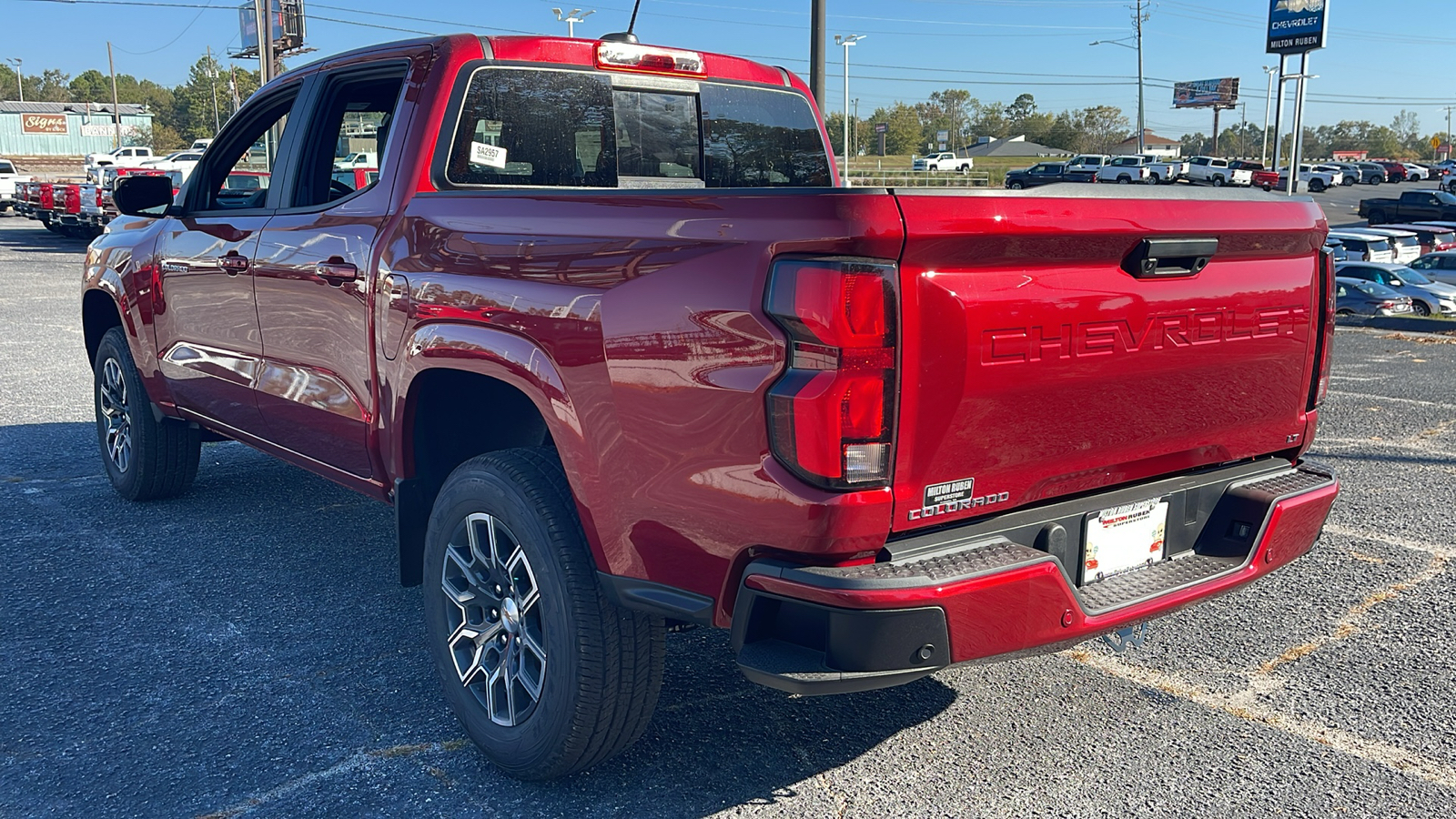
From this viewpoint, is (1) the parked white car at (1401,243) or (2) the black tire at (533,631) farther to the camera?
(1) the parked white car at (1401,243)

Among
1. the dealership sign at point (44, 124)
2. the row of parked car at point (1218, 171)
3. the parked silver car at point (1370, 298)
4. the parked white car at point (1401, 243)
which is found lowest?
the parked silver car at point (1370, 298)

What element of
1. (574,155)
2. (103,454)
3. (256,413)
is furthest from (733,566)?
(103,454)

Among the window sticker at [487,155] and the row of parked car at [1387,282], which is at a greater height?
the window sticker at [487,155]

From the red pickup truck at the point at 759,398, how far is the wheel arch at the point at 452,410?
0.01 metres

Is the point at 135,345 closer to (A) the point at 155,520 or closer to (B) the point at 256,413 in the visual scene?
(A) the point at 155,520

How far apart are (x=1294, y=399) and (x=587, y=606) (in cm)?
201

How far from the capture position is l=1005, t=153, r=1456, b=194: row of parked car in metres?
57.0

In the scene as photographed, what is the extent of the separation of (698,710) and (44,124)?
105 meters

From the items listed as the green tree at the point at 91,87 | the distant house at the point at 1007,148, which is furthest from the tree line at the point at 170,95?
the distant house at the point at 1007,148

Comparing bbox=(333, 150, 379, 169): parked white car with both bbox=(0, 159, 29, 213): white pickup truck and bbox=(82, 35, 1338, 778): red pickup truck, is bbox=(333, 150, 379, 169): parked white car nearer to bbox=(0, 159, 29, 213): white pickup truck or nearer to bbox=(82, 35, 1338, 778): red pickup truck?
bbox=(82, 35, 1338, 778): red pickup truck

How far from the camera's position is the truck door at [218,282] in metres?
4.43

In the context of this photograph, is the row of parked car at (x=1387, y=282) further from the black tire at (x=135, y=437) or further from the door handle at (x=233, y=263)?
the door handle at (x=233, y=263)

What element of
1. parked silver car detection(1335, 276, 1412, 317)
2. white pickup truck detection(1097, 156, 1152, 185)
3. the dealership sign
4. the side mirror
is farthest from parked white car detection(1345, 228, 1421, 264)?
the dealership sign

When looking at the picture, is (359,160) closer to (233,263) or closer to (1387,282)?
(233,263)
